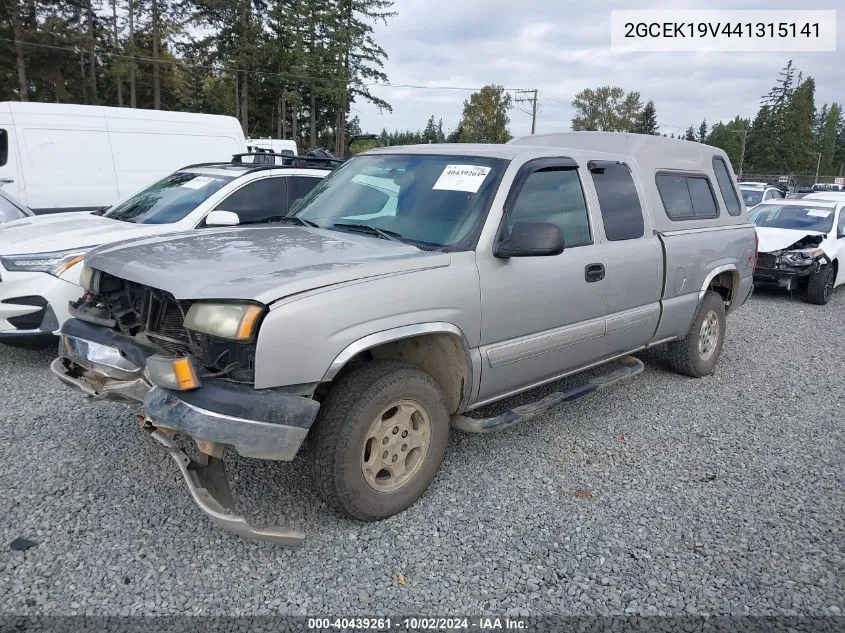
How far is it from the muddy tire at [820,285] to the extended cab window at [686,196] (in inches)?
218

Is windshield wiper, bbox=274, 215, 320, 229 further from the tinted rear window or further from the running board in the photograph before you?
the tinted rear window

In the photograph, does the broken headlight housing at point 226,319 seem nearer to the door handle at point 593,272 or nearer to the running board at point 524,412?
the running board at point 524,412

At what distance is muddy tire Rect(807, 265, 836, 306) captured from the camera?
964 centimetres

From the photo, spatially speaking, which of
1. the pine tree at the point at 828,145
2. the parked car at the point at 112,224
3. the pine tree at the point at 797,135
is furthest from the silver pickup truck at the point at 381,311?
the pine tree at the point at 828,145

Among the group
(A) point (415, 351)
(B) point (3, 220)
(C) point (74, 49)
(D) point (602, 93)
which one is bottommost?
(A) point (415, 351)

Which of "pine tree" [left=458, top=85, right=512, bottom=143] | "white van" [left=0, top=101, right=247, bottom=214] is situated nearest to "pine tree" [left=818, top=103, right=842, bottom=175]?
"pine tree" [left=458, top=85, right=512, bottom=143]

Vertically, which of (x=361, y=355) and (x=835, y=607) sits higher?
(x=361, y=355)

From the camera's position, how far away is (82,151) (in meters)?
10.3

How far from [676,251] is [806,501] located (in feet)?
6.47

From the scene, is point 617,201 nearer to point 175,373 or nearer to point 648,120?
point 175,373

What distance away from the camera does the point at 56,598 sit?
97.3 inches

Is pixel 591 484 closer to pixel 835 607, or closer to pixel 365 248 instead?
pixel 835 607

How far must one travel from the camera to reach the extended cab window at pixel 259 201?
6.05m

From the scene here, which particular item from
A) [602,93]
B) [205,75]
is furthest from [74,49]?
→ [602,93]
